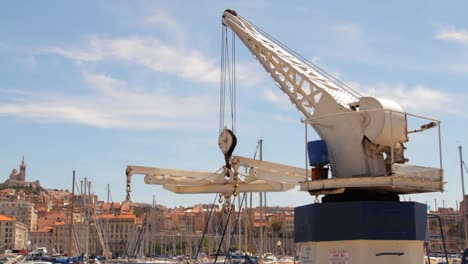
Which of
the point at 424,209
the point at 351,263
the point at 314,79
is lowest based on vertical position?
the point at 351,263

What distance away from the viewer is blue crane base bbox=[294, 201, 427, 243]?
18.8 meters

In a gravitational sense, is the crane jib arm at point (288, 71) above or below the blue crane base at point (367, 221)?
above

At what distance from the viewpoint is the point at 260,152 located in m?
61.5

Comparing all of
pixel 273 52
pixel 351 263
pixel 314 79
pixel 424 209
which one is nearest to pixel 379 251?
pixel 351 263

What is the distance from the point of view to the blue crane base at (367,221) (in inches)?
742

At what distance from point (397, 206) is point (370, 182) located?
Result: 1154mm

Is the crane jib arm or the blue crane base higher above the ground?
the crane jib arm

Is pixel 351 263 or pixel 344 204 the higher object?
pixel 344 204

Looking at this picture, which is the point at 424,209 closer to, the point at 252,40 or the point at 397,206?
the point at 397,206

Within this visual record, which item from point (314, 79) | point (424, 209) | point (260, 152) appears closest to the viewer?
point (424, 209)

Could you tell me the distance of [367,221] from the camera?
18.8 meters

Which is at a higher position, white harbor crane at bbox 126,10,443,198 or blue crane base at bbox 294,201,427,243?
white harbor crane at bbox 126,10,443,198

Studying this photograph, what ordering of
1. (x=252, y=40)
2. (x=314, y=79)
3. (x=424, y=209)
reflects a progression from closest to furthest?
(x=424, y=209) < (x=314, y=79) < (x=252, y=40)

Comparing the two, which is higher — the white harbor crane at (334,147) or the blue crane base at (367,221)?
the white harbor crane at (334,147)
